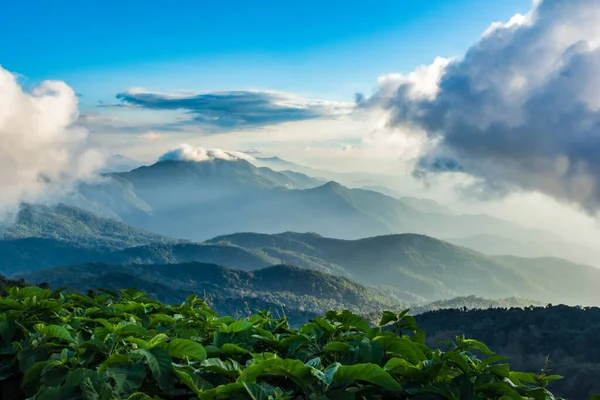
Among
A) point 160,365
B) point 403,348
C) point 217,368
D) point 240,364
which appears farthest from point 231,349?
point 403,348

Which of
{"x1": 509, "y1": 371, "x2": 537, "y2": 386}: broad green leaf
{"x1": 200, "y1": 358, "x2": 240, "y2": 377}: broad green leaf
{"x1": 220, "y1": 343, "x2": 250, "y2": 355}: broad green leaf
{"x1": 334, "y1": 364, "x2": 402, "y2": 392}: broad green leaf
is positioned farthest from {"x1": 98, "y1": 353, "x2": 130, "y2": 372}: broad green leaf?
{"x1": 509, "y1": 371, "x2": 537, "y2": 386}: broad green leaf

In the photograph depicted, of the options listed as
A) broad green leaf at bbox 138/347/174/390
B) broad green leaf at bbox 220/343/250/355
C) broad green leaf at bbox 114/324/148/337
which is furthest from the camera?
broad green leaf at bbox 114/324/148/337

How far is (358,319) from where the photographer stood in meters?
5.49

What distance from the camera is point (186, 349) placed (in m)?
4.28

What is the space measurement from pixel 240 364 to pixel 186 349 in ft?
1.67

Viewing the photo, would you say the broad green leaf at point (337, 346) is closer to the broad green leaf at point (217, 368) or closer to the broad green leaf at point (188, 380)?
the broad green leaf at point (217, 368)

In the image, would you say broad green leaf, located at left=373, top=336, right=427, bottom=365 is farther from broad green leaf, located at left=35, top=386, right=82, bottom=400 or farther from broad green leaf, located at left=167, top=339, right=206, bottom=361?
broad green leaf, located at left=35, top=386, right=82, bottom=400

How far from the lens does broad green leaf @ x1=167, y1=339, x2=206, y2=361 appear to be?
13.9 ft

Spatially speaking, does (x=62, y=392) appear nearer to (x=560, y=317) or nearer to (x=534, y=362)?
(x=534, y=362)

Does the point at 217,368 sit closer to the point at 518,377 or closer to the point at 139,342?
the point at 139,342

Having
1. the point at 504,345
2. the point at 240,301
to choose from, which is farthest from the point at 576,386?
the point at 240,301

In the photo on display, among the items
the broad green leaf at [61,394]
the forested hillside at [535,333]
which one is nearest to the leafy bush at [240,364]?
the broad green leaf at [61,394]

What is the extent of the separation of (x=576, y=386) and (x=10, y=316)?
47.2 metres

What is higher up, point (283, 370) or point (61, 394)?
point (283, 370)
